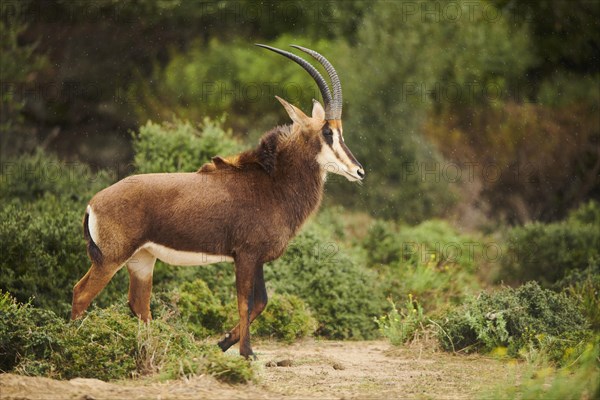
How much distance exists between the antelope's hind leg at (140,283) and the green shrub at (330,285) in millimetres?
3093

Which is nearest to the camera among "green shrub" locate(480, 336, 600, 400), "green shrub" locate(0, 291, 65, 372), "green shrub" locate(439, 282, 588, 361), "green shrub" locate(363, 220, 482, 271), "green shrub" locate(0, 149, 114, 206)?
"green shrub" locate(480, 336, 600, 400)

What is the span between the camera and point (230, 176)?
8.48 metres

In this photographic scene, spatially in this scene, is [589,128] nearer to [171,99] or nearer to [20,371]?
[171,99]

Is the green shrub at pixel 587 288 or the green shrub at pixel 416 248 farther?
the green shrub at pixel 416 248

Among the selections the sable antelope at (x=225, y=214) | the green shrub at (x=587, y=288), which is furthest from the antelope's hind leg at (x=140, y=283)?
the green shrub at (x=587, y=288)

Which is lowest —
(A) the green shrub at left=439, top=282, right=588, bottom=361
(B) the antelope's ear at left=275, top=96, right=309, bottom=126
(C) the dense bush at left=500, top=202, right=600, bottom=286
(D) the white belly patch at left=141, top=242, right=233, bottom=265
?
(C) the dense bush at left=500, top=202, right=600, bottom=286

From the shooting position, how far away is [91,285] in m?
8.13

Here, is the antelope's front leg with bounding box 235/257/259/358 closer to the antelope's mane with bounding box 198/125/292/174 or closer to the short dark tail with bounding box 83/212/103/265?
the antelope's mane with bounding box 198/125/292/174

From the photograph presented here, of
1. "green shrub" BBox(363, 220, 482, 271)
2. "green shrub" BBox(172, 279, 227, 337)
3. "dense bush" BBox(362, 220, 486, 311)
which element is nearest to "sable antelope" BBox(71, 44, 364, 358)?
"green shrub" BBox(172, 279, 227, 337)

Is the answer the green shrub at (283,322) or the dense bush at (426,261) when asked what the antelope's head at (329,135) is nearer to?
the green shrub at (283,322)

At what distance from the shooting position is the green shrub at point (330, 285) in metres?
11.4

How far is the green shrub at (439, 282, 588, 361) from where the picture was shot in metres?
9.26

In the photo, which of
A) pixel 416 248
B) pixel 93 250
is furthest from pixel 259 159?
pixel 416 248

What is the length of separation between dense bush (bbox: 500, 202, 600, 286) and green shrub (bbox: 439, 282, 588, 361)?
3920 mm
